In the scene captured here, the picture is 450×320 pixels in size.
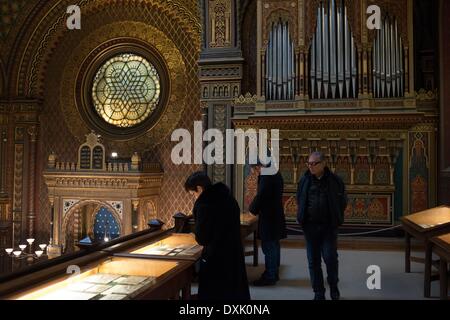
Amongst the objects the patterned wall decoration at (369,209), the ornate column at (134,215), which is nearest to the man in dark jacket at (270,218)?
the patterned wall decoration at (369,209)

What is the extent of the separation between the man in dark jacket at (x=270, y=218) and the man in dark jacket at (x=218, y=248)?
168 cm

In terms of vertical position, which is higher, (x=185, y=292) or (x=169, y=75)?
(x=169, y=75)

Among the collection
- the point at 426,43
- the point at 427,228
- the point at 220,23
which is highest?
the point at 220,23

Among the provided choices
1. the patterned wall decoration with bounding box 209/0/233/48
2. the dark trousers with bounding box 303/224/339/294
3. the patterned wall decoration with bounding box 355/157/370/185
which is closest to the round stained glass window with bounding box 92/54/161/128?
the patterned wall decoration with bounding box 209/0/233/48

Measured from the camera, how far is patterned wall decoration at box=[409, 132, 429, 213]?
294 inches

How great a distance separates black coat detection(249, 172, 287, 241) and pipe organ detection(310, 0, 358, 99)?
10.5ft

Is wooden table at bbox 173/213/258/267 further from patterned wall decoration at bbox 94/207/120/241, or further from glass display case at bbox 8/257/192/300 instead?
patterned wall decoration at bbox 94/207/120/241

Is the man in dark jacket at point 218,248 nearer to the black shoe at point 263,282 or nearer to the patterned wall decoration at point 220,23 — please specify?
the black shoe at point 263,282

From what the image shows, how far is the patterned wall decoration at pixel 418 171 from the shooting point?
294 inches

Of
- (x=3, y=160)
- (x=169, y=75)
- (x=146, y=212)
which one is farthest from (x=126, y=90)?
(x=3, y=160)

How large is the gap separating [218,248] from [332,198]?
4.43 feet

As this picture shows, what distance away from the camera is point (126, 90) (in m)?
10.3

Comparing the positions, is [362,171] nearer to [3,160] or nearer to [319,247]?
[319,247]

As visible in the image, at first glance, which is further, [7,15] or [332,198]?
[7,15]
